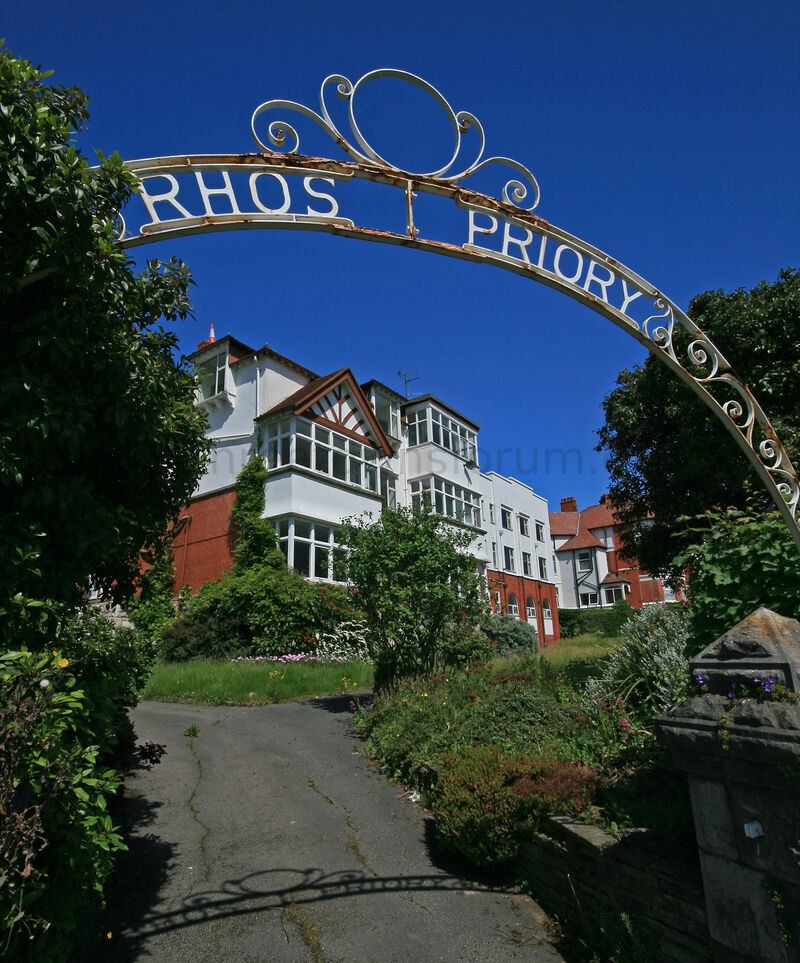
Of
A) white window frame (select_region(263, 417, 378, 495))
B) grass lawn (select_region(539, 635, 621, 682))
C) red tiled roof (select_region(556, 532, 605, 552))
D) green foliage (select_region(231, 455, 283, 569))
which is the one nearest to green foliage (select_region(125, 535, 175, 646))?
green foliage (select_region(231, 455, 283, 569))

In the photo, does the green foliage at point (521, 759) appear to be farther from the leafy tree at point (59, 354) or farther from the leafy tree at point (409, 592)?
the leafy tree at point (59, 354)

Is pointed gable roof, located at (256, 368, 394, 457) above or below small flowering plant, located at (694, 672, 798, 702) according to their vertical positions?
above

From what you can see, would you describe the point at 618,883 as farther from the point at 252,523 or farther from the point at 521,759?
the point at 252,523

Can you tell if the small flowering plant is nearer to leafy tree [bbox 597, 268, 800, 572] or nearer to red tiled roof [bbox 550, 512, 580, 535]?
leafy tree [bbox 597, 268, 800, 572]

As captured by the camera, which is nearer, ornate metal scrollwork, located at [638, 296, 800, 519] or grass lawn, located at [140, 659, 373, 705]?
ornate metal scrollwork, located at [638, 296, 800, 519]

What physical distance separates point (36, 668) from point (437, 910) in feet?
12.8

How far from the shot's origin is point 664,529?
16.1 m

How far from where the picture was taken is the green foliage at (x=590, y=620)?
144 feet

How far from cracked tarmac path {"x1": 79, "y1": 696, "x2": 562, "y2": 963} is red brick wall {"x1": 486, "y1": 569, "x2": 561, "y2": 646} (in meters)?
26.8

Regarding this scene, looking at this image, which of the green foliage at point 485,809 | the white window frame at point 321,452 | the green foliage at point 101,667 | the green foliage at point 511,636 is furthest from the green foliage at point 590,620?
the green foliage at point 101,667

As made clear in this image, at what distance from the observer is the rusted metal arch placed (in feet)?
11.5

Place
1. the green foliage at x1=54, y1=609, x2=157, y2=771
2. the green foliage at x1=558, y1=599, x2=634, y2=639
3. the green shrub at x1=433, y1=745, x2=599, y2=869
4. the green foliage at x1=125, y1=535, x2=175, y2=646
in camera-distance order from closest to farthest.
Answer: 1. the green foliage at x1=54, y1=609, x2=157, y2=771
2. the green shrub at x1=433, y1=745, x2=599, y2=869
3. the green foliage at x1=125, y1=535, x2=175, y2=646
4. the green foliage at x1=558, y1=599, x2=634, y2=639

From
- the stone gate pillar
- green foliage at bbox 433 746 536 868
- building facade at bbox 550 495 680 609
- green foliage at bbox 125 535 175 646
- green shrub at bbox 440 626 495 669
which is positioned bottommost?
green foliage at bbox 433 746 536 868

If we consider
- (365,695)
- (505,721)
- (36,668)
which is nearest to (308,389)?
(365,695)
